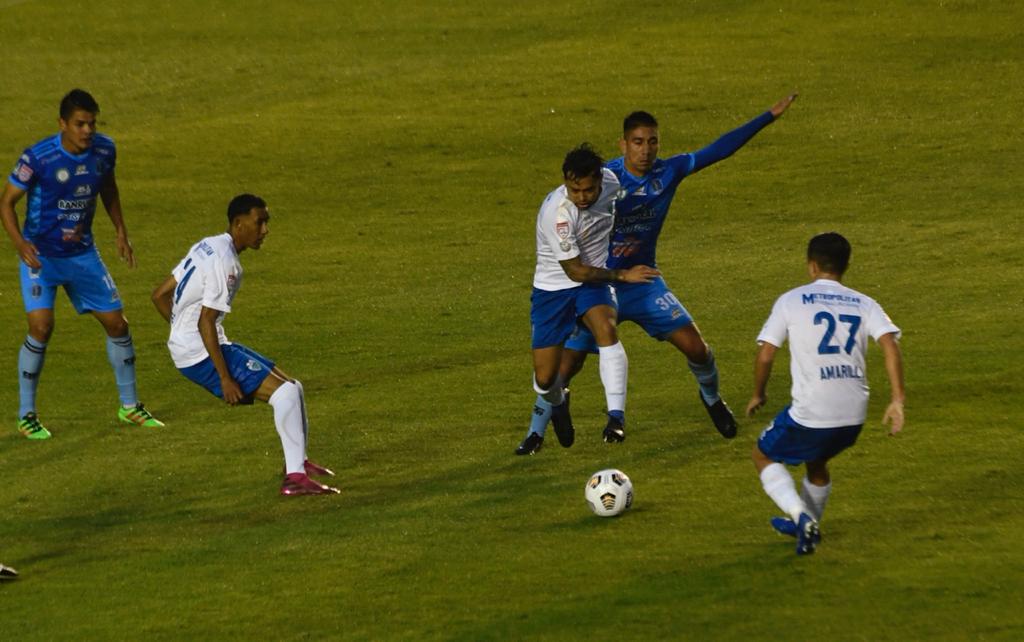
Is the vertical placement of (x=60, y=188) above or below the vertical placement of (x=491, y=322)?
above

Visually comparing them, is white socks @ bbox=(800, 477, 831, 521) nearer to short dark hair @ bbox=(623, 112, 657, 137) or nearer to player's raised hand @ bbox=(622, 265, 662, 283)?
player's raised hand @ bbox=(622, 265, 662, 283)

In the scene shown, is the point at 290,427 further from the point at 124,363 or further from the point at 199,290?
the point at 124,363

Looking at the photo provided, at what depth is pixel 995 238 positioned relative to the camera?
22703 mm

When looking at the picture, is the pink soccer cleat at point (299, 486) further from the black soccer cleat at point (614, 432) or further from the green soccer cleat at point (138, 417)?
the green soccer cleat at point (138, 417)

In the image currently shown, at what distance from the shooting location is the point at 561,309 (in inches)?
519

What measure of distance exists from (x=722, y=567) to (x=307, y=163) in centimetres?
2071

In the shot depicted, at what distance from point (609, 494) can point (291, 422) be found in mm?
2552

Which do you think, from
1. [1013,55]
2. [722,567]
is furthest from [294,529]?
[1013,55]

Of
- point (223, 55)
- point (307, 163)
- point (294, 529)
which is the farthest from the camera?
point (223, 55)

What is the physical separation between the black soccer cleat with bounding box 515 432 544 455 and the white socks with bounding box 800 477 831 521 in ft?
11.3

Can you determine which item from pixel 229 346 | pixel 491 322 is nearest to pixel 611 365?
pixel 229 346

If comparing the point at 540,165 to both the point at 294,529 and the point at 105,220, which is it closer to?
the point at 105,220

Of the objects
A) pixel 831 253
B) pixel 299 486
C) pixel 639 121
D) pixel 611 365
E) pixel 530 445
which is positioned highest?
pixel 639 121

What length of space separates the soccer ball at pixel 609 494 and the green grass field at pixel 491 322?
0.39 feet
